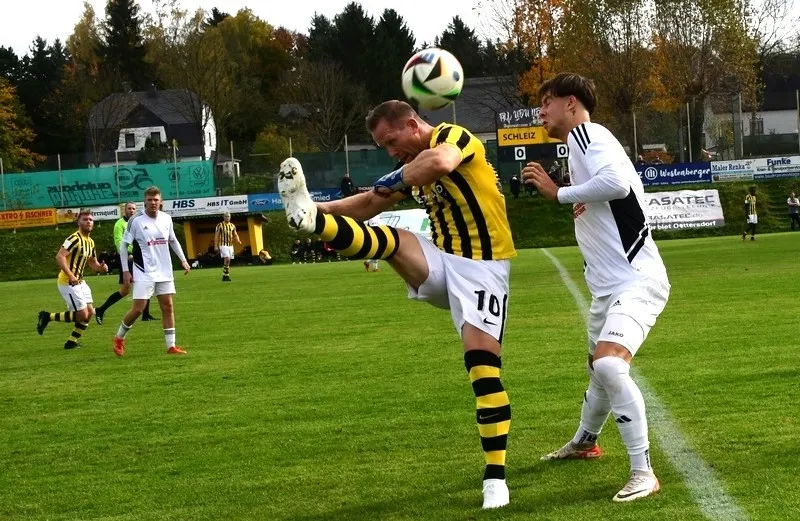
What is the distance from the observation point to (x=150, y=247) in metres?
14.0

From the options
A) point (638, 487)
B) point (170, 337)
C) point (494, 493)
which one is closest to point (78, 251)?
point (170, 337)

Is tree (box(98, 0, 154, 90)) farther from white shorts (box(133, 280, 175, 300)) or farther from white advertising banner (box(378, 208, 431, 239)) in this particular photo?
white shorts (box(133, 280, 175, 300))

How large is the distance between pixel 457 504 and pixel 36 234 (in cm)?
4412

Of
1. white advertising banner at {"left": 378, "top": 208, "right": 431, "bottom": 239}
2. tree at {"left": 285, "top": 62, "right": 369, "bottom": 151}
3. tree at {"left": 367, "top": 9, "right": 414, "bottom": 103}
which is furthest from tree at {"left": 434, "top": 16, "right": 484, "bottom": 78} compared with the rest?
white advertising banner at {"left": 378, "top": 208, "right": 431, "bottom": 239}

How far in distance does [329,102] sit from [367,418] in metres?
68.2

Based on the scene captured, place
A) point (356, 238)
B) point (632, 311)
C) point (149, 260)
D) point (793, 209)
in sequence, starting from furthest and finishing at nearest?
1. point (793, 209)
2. point (149, 260)
3. point (356, 238)
4. point (632, 311)

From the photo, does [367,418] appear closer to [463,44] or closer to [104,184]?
[104,184]

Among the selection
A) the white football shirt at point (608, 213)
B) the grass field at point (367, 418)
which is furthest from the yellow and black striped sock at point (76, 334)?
the white football shirt at point (608, 213)

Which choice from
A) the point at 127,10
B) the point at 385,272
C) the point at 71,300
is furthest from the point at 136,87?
the point at 71,300

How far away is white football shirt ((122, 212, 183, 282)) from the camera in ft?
45.8

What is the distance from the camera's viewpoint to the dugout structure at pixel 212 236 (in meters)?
43.8

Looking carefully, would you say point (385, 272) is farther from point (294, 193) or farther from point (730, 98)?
point (730, 98)

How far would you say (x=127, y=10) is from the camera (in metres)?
93.3

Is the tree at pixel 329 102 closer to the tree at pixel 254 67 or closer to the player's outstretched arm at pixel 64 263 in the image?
the tree at pixel 254 67
